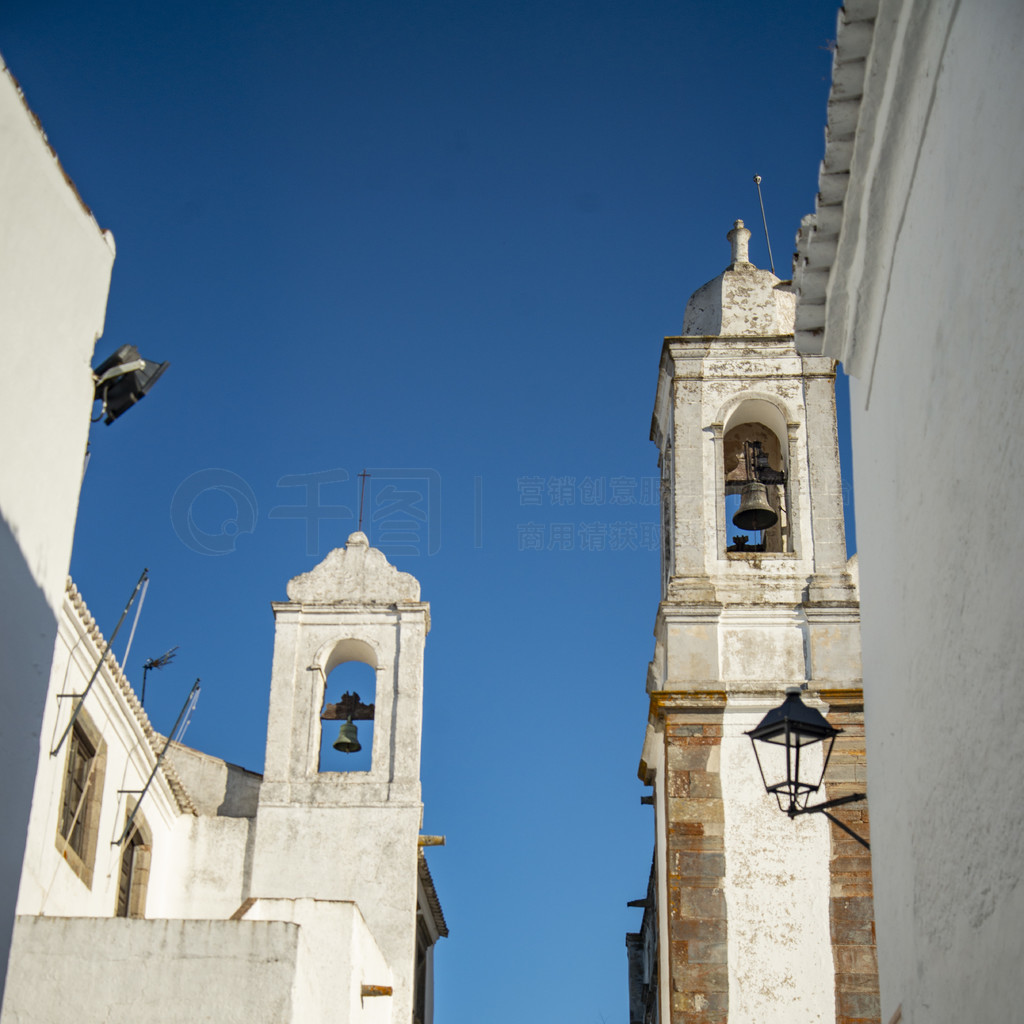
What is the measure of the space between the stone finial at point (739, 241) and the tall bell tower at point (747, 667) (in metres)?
0.02

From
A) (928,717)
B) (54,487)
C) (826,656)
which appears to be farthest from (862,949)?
(54,487)

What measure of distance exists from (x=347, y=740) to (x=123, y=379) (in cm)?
971

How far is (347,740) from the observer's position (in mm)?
17297

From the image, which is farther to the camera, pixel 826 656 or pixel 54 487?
pixel 826 656

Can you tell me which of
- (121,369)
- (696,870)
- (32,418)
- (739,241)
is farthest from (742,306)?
(32,418)

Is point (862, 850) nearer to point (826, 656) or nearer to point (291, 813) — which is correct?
point (826, 656)

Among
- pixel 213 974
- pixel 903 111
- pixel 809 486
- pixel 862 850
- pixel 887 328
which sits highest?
pixel 809 486

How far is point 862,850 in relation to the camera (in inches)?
471

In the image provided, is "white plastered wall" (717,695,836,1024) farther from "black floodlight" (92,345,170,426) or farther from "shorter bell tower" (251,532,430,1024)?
"black floodlight" (92,345,170,426)

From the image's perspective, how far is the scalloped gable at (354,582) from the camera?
18016mm

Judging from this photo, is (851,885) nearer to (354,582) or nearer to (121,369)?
Answer: (121,369)

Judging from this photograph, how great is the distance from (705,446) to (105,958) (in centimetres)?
663

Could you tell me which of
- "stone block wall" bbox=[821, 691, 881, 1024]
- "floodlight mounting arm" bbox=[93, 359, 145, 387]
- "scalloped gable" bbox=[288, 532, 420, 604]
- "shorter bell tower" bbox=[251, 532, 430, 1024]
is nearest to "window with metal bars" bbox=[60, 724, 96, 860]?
"shorter bell tower" bbox=[251, 532, 430, 1024]

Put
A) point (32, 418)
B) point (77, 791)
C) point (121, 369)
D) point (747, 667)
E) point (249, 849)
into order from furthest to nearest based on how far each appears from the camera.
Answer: point (249, 849) < point (77, 791) < point (747, 667) < point (121, 369) < point (32, 418)
